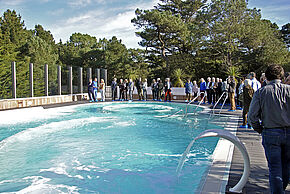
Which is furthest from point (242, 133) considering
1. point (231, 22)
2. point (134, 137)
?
point (231, 22)

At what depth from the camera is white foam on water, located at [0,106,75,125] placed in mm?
11055

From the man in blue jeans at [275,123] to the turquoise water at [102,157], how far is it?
52.4 inches

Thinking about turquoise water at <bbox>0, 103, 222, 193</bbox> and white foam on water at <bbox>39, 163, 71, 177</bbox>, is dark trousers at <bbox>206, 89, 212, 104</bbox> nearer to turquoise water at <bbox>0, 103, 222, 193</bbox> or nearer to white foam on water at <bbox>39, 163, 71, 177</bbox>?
turquoise water at <bbox>0, 103, 222, 193</bbox>

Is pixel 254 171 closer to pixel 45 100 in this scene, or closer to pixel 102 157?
pixel 102 157

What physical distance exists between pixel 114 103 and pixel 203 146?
1211 centimetres

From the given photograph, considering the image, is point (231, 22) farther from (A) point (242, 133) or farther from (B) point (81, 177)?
(B) point (81, 177)

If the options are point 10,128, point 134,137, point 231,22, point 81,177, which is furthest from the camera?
point 231,22

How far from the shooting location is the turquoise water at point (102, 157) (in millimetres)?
4492

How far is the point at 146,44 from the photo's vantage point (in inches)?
1332

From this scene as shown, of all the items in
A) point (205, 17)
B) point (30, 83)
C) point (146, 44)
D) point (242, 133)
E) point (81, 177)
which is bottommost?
point (81, 177)

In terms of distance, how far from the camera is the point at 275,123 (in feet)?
9.14

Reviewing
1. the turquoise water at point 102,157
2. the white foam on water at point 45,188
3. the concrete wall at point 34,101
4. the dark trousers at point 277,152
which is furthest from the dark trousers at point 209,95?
the dark trousers at point 277,152

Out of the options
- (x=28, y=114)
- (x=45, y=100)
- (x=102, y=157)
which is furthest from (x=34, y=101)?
(x=102, y=157)

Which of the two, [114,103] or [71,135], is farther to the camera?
[114,103]
